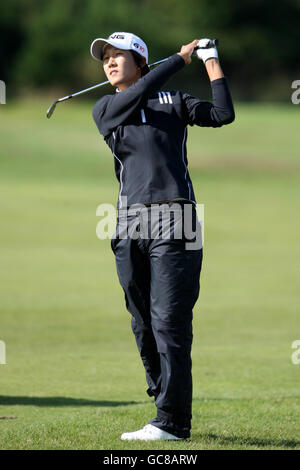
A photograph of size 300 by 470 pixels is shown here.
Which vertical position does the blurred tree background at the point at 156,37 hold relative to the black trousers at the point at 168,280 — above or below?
above

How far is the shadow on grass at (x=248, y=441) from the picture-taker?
509 centimetres

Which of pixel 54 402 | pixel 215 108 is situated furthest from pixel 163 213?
pixel 54 402

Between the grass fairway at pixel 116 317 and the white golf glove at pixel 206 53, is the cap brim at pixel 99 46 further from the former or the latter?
the grass fairway at pixel 116 317

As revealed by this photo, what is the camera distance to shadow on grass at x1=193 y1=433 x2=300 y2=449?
200 inches

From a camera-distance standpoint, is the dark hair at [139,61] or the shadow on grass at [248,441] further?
the dark hair at [139,61]

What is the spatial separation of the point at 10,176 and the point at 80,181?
2.16 metres

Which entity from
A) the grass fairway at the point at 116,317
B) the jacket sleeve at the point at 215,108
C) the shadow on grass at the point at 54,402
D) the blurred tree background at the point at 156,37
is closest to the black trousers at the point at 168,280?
the grass fairway at the point at 116,317

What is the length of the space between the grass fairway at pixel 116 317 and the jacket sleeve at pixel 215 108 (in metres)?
1.78

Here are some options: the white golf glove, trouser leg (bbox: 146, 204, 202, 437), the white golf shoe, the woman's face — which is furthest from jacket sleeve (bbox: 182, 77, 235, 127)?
the white golf shoe

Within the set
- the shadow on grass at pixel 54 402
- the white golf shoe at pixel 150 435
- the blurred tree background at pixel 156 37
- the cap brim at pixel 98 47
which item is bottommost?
the shadow on grass at pixel 54 402

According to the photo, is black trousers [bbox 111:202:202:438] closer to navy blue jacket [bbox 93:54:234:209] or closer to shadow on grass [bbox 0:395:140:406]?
navy blue jacket [bbox 93:54:234:209]

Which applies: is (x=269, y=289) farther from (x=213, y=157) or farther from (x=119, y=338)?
(x=213, y=157)

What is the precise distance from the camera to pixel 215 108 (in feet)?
16.7

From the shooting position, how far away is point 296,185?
28.1 metres
